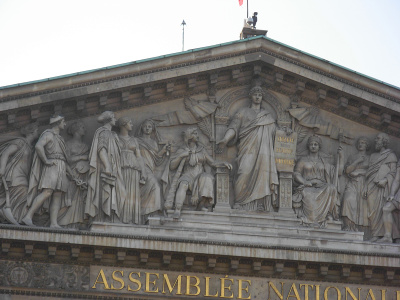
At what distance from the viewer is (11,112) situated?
3083cm

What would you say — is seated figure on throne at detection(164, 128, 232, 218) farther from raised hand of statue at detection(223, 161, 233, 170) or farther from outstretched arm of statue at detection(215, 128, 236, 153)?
outstretched arm of statue at detection(215, 128, 236, 153)

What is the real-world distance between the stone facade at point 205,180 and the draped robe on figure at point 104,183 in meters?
0.03

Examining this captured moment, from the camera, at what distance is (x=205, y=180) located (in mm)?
31297

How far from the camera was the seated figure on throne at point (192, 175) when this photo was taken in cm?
3113

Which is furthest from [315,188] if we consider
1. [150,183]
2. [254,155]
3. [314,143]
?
[150,183]

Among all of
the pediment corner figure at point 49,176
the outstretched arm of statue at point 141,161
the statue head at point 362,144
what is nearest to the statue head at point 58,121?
the pediment corner figure at point 49,176

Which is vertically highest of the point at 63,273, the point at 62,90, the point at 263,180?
the point at 62,90

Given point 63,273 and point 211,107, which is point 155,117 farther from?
point 63,273

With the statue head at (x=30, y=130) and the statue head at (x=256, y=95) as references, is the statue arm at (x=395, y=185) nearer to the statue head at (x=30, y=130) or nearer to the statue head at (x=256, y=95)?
the statue head at (x=256, y=95)

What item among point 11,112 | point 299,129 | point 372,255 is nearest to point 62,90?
point 11,112

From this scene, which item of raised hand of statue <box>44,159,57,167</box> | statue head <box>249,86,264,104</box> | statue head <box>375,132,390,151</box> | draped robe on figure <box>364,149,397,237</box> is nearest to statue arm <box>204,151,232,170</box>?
statue head <box>249,86,264,104</box>

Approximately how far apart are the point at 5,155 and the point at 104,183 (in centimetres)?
234

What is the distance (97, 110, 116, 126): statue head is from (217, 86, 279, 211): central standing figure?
2616mm

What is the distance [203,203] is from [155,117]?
2457 millimetres
